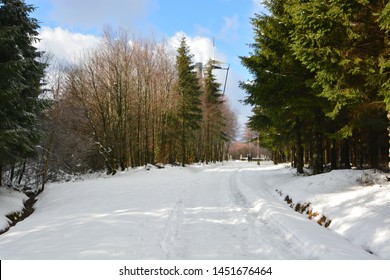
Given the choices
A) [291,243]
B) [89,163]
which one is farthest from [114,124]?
[291,243]

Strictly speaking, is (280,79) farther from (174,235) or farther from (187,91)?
(187,91)

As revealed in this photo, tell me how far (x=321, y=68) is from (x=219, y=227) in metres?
5.86

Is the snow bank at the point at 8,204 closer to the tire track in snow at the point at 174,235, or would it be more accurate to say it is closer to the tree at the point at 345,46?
the tire track in snow at the point at 174,235

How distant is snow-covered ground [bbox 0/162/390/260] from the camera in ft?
19.5

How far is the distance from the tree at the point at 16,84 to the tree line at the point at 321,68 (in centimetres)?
1004

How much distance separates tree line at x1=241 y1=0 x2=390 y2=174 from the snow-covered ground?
2.66 metres

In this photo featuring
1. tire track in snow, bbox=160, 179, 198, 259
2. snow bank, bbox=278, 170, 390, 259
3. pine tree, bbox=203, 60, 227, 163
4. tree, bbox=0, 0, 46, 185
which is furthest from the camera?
pine tree, bbox=203, 60, 227, 163

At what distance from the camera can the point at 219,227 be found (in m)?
7.76

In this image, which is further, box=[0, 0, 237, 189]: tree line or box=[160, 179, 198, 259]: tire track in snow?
box=[0, 0, 237, 189]: tree line

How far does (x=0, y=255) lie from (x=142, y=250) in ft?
9.29

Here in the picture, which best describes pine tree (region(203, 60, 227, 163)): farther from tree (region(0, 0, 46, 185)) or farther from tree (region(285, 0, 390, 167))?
tree (region(285, 0, 390, 167))

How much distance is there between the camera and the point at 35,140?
14.1 metres

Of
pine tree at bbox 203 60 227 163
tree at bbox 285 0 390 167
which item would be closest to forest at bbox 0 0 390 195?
tree at bbox 285 0 390 167
